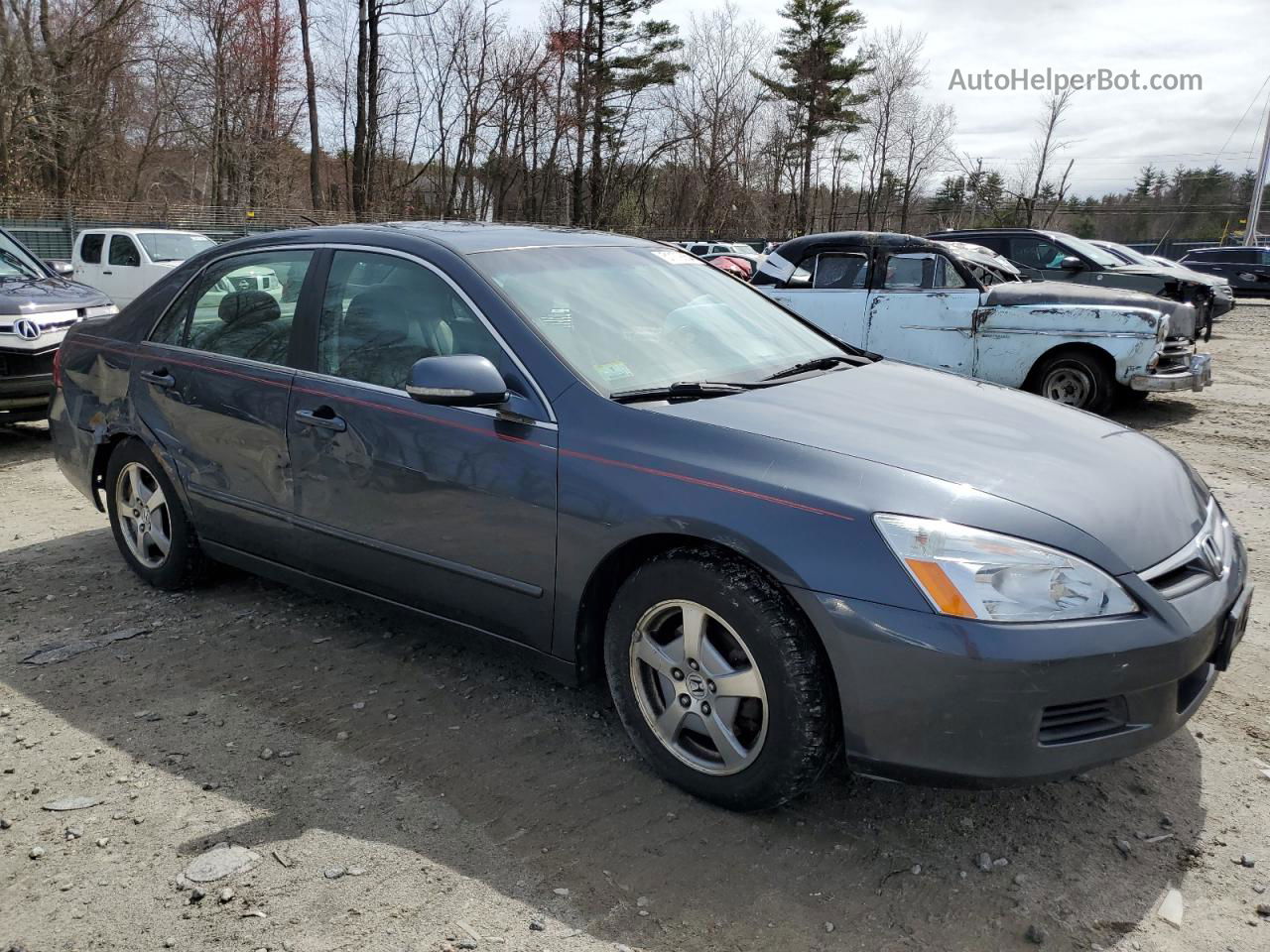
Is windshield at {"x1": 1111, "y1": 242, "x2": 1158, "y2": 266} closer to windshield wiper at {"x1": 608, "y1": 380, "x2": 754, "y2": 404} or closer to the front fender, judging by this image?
the front fender

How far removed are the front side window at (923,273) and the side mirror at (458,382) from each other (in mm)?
7295

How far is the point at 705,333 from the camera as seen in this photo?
11.6 ft

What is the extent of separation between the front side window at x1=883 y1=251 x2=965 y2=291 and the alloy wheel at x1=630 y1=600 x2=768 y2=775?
292 inches

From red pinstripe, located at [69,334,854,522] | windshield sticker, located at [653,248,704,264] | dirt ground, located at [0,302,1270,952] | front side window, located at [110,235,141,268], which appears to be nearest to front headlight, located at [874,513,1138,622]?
red pinstripe, located at [69,334,854,522]

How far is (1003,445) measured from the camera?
111 inches

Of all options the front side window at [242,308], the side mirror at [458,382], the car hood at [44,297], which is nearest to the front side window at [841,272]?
the car hood at [44,297]

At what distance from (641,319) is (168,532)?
2.52 m

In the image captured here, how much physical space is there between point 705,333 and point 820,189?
4790 cm

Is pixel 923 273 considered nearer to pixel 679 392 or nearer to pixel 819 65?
pixel 679 392

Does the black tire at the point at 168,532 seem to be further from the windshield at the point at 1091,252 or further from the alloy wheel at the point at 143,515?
the windshield at the point at 1091,252

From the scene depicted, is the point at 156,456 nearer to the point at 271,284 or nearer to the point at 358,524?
the point at 271,284

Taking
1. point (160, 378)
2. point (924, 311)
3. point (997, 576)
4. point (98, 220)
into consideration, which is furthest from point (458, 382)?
point (98, 220)

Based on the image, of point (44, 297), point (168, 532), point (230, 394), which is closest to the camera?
point (230, 394)

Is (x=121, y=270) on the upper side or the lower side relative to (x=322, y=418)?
upper
